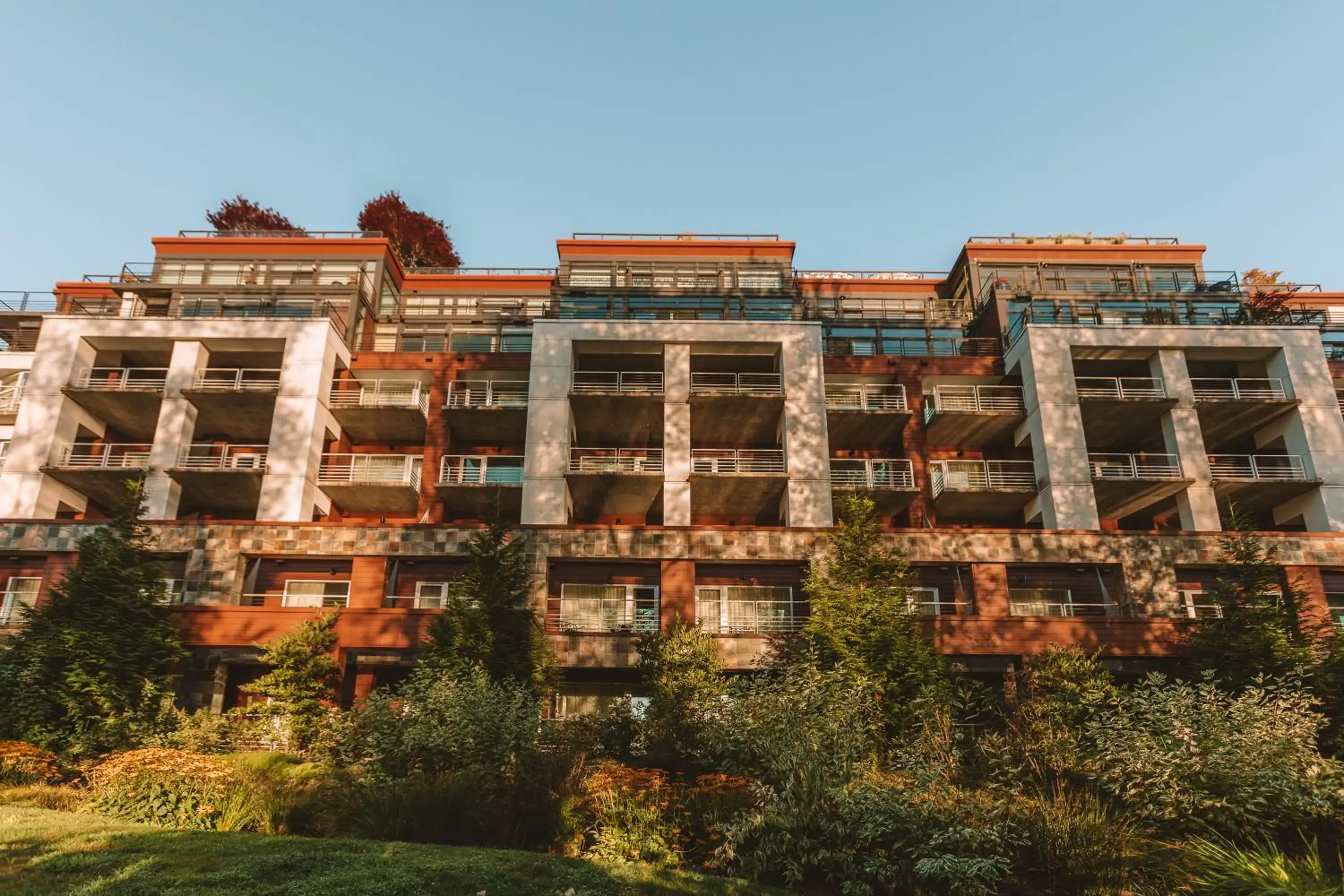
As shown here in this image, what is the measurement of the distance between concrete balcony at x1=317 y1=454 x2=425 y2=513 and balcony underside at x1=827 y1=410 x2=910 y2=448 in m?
18.0

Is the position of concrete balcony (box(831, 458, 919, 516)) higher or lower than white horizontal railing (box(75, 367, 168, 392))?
lower

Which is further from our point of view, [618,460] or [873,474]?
[618,460]

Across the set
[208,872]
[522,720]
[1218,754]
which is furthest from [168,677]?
[1218,754]

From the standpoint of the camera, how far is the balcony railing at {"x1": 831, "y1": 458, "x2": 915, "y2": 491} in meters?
35.4

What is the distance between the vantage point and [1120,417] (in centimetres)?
3709

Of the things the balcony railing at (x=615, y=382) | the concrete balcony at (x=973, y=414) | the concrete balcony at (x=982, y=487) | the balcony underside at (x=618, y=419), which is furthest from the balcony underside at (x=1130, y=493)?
the balcony railing at (x=615, y=382)

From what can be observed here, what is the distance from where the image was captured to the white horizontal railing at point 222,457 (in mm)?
34969

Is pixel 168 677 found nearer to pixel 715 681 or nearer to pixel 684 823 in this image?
pixel 715 681

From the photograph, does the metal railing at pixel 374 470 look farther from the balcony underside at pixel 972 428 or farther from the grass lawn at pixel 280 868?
the grass lawn at pixel 280 868

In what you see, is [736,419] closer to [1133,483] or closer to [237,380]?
[1133,483]

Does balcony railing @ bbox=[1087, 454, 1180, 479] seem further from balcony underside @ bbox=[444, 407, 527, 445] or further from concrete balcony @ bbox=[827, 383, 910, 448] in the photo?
balcony underside @ bbox=[444, 407, 527, 445]

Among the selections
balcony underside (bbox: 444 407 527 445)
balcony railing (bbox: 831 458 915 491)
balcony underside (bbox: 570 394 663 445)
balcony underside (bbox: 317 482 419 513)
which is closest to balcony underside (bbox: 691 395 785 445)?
balcony underside (bbox: 570 394 663 445)

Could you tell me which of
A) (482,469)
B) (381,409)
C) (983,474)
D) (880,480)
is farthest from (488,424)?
(983,474)

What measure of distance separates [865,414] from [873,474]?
8.46 feet
